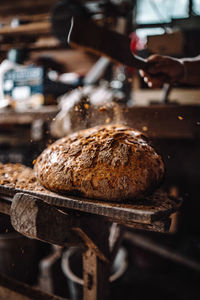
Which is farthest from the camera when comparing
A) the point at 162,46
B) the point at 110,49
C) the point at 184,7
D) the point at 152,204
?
the point at 184,7

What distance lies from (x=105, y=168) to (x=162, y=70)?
0.73 metres

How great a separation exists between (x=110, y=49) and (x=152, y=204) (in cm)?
88

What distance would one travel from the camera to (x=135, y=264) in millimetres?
3428

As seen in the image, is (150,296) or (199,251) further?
(199,251)

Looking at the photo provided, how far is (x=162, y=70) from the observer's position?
1466mm

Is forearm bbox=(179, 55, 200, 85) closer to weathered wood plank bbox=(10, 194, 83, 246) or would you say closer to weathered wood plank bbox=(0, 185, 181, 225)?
weathered wood plank bbox=(0, 185, 181, 225)

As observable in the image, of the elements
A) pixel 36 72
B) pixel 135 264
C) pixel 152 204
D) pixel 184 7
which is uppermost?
pixel 184 7

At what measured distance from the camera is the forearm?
5.05 feet

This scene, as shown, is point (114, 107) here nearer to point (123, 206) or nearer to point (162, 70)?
point (162, 70)

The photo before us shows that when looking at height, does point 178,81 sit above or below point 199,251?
above

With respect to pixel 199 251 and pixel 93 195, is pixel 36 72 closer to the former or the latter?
pixel 93 195

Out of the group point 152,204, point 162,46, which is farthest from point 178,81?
point 152,204

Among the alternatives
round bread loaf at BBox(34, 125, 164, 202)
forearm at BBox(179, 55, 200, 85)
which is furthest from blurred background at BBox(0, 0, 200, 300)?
round bread loaf at BBox(34, 125, 164, 202)

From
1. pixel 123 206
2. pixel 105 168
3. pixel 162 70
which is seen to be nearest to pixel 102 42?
pixel 162 70
